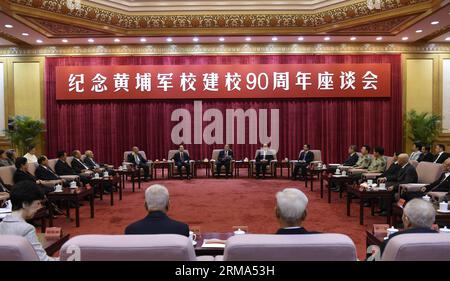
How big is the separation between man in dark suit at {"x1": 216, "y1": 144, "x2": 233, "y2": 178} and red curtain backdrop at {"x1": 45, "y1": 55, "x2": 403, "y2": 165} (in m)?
0.92

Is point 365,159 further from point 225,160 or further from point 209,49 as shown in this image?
point 209,49

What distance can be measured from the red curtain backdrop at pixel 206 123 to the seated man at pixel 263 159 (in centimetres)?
98

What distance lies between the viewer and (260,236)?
5.09ft

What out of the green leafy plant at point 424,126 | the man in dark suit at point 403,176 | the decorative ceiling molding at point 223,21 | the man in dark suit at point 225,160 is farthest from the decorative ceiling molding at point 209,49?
the man in dark suit at point 403,176

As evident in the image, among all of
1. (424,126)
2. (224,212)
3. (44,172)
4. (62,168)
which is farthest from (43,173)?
(424,126)

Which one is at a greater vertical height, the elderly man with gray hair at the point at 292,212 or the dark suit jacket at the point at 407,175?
the elderly man with gray hair at the point at 292,212

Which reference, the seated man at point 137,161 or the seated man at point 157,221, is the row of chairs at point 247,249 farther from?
the seated man at point 137,161

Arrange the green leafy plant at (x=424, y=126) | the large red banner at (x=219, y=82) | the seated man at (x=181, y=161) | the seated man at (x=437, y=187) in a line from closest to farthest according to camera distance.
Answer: the seated man at (x=437, y=187) → the seated man at (x=181, y=161) → the green leafy plant at (x=424, y=126) → the large red banner at (x=219, y=82)

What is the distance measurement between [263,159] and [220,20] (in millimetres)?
3713

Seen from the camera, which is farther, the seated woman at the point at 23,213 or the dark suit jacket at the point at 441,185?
the dark suit jacket at the point at 441,185

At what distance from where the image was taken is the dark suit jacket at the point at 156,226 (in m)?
2.16

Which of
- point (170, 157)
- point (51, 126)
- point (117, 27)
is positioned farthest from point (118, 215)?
point (51, 126)

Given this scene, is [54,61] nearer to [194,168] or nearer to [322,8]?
[194,168]

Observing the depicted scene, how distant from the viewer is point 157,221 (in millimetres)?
2221
